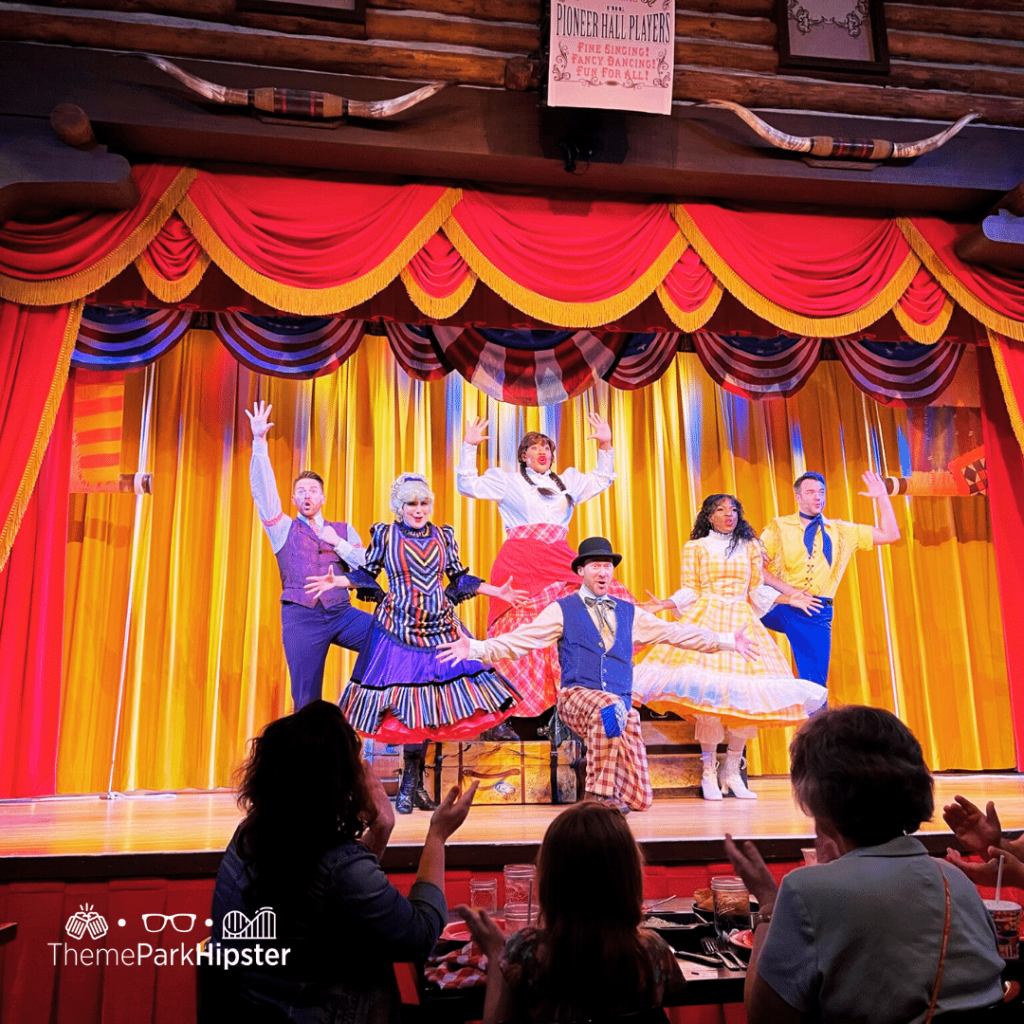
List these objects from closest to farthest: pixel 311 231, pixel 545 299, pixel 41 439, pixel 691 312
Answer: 1. pixel 41 439
2. pixel 311 231
3. pixel 545 299
4. pixel 691 312

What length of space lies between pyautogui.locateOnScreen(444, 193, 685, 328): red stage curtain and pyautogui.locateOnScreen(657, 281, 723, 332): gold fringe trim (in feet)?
0.26

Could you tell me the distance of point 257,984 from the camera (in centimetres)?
170

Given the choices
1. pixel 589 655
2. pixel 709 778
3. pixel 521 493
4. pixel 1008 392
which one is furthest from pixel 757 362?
pixel 709 778

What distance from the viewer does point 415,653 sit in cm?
497

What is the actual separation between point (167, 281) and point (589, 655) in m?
2.56

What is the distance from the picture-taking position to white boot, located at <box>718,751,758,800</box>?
17.7 feet

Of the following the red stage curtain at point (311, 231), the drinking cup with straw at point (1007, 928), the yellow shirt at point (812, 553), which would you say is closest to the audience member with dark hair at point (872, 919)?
the drinking cup with straw at point (1007, 928)

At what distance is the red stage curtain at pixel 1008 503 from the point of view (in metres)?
4.49

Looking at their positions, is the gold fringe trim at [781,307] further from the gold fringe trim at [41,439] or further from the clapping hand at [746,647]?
the gold fringe trim at [41,439]

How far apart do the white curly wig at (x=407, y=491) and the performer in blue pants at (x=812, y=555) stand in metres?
2.31

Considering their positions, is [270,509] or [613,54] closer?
[613,54]

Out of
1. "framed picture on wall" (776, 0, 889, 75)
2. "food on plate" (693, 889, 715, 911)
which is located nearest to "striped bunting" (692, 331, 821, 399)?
"framed picture on wall" (776, 0, 889, 75)

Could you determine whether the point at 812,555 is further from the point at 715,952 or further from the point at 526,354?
the point at 715,952

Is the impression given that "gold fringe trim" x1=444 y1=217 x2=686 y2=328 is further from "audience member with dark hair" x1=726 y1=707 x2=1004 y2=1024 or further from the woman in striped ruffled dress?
"audience member with dark hair" x1=726 y1=707 x2=1004 y2=1024
